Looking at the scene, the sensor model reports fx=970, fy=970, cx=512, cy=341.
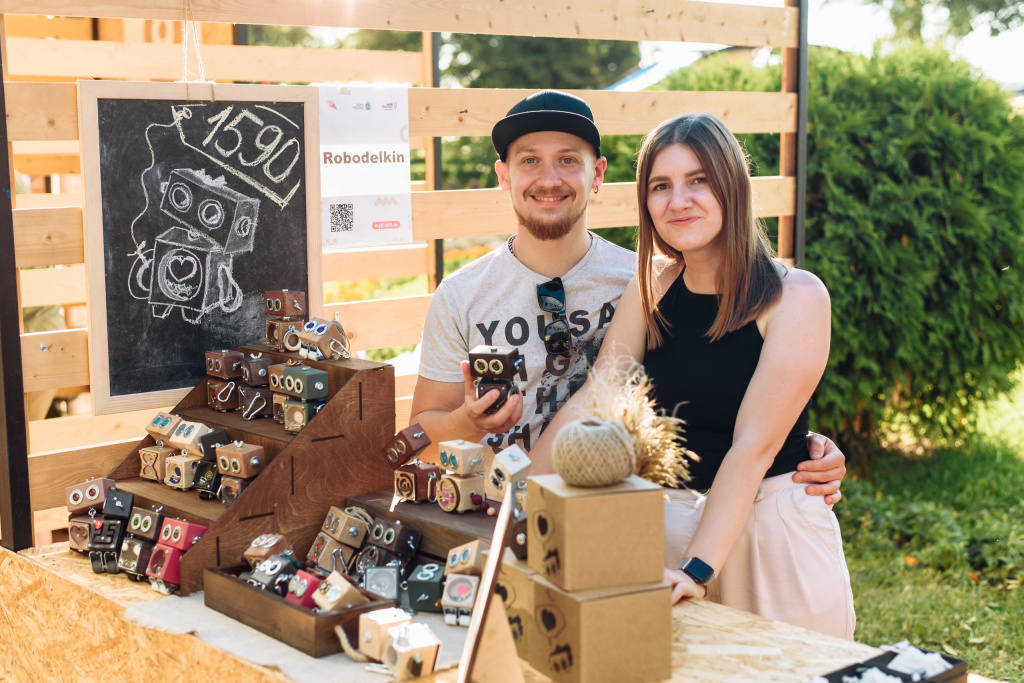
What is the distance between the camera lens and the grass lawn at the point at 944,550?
12.6ft

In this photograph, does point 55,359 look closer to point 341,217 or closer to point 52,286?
point 341,217

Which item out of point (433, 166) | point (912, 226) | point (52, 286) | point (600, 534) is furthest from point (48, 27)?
point (600, 534)

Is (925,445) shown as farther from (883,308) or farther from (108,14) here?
(108,14)

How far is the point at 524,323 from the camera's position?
2.81 meters

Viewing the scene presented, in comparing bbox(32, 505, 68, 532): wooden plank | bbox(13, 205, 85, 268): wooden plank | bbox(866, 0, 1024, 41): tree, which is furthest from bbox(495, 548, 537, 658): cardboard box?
bbox(866, 0, 1024, 41): tree

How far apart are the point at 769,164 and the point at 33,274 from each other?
397 cm

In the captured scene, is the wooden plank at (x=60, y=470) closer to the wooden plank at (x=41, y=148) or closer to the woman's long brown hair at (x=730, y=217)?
the woman's long brown hair at (x=730, y=217)

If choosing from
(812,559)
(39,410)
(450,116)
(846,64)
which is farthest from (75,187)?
(812,559)

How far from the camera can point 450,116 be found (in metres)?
3.67

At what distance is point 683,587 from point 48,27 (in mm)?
5225

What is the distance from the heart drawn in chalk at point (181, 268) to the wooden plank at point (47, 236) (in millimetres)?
237

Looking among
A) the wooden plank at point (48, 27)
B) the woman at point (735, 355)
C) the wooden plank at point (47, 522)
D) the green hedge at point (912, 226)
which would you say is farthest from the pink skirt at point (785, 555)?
the wooden plank at point (48, 27)

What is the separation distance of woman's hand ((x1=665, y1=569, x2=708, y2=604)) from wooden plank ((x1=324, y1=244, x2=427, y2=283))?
2502mm

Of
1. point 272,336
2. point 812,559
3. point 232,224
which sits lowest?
point 812,559
